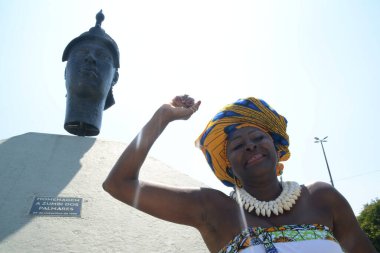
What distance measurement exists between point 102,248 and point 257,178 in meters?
2.04

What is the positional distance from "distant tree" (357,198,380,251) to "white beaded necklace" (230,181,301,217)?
1496 centimetres

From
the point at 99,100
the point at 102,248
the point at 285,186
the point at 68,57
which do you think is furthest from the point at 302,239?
the point at 68,57

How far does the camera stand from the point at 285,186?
1656 mm

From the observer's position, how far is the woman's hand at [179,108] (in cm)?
163

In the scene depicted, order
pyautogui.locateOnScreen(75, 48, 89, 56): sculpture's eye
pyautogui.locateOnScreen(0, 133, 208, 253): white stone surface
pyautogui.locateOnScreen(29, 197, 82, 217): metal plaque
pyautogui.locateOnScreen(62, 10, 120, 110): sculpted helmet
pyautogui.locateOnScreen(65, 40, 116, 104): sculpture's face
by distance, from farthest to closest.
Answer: pyautogui.locateOnScreen(62, 10, 120, 110): sculpted helmet < pyautogui.locateOnScreen(75, 48, 89, 56): sculpture's eye < pyautogui.locateOnScreen(65, 40, 116, 104): sculpture's face < pyautogui.locateOnScreen(29, 197, 82, 217): metal plaque < pyautogui.locateOnScreen(0, 133, 208, 253): white stone surface

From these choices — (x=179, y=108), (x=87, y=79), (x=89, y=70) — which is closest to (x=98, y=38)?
(x=89, y=70)

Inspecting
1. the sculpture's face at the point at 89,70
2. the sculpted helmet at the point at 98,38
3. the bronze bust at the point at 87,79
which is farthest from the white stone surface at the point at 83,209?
the sculpted helmet at the point at 98,38

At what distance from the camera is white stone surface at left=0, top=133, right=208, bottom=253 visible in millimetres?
2955

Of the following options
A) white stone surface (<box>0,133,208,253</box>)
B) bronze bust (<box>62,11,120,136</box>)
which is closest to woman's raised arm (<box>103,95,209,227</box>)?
white stone surface (<box>0,133,208,253</box>)

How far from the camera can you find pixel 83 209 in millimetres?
3436

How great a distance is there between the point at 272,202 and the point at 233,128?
0.45 meters

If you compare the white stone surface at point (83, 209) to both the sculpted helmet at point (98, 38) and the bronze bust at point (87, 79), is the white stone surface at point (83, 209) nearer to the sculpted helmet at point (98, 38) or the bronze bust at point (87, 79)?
the bronze bust at point (87, 79)

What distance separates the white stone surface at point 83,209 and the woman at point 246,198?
71.6 inches

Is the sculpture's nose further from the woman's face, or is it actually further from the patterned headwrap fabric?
the woman's face
